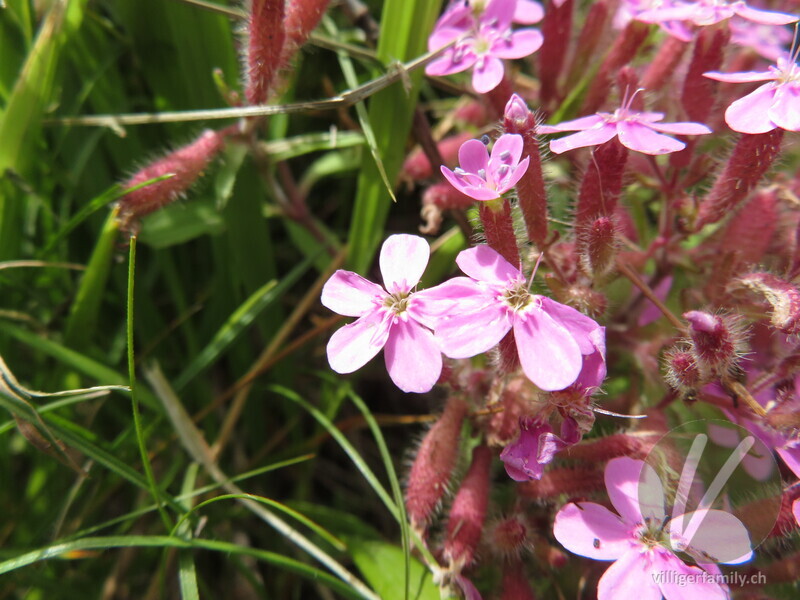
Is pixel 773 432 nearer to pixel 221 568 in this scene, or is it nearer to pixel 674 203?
pixel 674 203

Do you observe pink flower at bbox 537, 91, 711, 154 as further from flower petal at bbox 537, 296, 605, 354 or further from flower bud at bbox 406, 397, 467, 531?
flower bud at bbox 406, 397, 467, 531

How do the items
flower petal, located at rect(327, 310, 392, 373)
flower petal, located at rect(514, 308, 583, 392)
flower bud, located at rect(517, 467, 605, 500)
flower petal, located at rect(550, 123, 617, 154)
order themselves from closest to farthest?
flower petal, located at rect(514, 308, 583, 392) → flower petal, located at rect(327, 310, 392, 373) → flower petal, located at rect(550, 123, 617, 154) → flower bud, located at rect(517, 467, 605, 500)

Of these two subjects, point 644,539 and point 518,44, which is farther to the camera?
point 518,44

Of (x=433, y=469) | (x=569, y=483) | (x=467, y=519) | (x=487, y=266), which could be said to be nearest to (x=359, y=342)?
(x=487, y=266)

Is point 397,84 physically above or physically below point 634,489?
above

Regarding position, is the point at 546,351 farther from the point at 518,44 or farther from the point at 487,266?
the point at 518,44

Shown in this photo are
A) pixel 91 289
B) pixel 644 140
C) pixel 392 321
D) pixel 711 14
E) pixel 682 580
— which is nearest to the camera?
pixel 682 580

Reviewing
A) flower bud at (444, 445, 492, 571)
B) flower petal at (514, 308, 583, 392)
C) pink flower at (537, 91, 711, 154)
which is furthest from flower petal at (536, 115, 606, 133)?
flower bud at (444, 445, 492, 571)

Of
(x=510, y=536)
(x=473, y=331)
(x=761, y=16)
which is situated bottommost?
(x=510, y=536)
